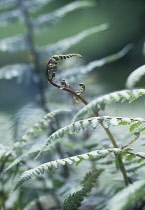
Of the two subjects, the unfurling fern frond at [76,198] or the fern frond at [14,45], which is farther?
the fern frond at [14,45]

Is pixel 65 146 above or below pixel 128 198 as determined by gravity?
above

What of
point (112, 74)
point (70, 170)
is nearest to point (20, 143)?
point (70, 170)

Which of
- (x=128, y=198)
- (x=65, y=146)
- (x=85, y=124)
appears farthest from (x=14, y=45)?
(x=128, y=198)

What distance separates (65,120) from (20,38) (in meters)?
0.54

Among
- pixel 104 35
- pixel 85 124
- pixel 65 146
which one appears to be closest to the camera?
pixel 85 124

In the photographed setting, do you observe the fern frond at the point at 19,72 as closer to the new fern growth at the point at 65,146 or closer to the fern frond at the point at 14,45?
the new fern growth at the point at 65,146

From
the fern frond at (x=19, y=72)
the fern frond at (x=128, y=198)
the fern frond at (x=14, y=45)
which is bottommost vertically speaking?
the fern frond at (x=128, y=198)

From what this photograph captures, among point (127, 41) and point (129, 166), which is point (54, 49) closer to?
point (129, 166)

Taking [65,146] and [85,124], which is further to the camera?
[65,146]

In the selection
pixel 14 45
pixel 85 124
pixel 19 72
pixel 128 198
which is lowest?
pixel 128 198

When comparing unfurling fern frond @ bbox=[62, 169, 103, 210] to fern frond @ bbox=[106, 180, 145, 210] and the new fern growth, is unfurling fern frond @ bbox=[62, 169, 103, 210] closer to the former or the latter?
the new fern growth

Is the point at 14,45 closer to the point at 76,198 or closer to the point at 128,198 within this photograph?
the point at 76,198

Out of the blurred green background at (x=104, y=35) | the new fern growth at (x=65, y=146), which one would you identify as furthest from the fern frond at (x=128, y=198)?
the blurred green background at (x=104, y=35)

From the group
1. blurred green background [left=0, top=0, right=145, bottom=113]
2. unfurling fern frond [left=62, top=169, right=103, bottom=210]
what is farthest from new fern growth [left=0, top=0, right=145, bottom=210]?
blurred green background [left=0, top=0, right=145, bottom=113]
